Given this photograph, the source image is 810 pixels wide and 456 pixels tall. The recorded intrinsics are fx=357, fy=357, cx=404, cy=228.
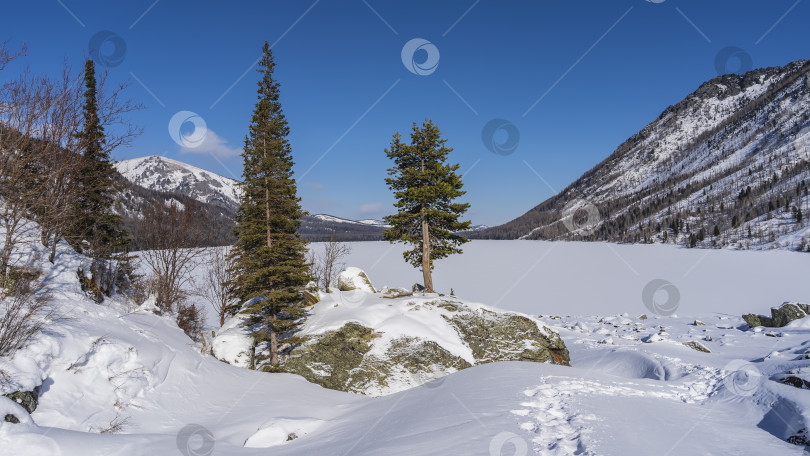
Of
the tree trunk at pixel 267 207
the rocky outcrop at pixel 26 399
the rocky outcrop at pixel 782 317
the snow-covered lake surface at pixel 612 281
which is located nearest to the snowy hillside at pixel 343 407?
Result: the rocky outcrop at pixel 26 399

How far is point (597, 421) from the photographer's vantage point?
7.01 metres

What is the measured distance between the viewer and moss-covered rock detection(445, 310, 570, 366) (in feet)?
55.4

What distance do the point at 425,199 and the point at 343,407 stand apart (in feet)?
39.9

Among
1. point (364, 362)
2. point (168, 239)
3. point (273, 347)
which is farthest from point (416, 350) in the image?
point (168, 239)

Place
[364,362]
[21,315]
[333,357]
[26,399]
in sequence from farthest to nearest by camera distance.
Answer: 1. [333,357]
2. [364,362]
3. [21,315]
4. [26,399]

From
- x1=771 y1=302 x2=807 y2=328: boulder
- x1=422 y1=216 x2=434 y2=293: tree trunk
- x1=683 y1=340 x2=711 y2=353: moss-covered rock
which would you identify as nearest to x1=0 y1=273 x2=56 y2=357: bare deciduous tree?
x1=422 y1=216 x2=434 y2=293: tree trunk

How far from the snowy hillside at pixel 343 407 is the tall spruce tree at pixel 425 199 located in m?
9.99

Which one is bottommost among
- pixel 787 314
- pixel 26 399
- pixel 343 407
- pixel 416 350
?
pixel 343 407

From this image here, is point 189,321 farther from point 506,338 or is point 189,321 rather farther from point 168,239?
point 506,338

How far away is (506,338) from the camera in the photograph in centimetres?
1756

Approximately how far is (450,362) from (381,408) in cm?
618

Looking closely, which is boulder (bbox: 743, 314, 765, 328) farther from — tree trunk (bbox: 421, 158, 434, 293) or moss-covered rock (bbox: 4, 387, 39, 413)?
moss-covered rock (bbox: 4, 387, 39, 413)

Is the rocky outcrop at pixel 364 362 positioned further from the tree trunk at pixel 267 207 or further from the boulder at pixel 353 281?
the boulder at pixel 353 281

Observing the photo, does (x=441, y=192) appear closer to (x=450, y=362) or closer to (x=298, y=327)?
(x=450, y=362)
